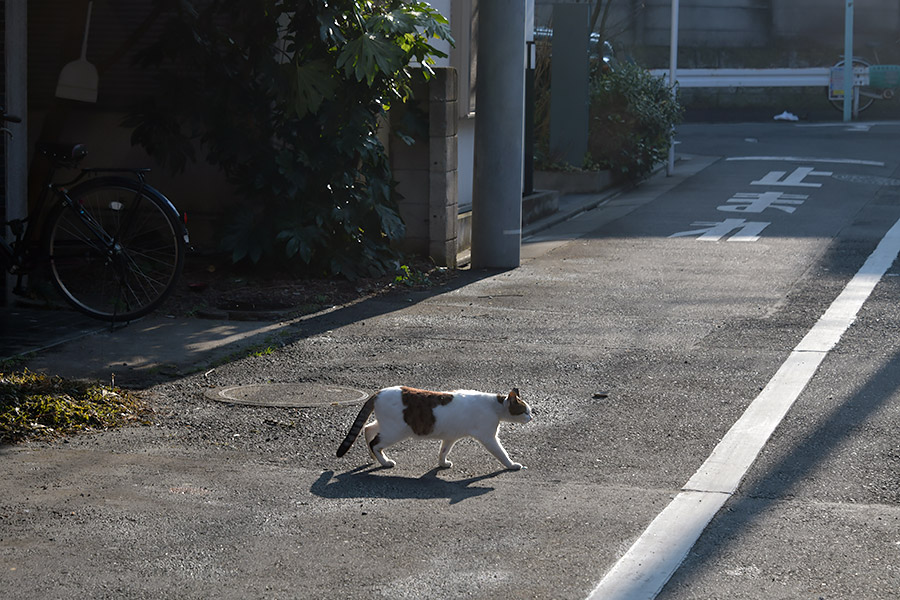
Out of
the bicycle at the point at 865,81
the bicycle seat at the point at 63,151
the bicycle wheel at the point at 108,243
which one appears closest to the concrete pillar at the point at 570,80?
the bicycle wheel at the point at 108,243

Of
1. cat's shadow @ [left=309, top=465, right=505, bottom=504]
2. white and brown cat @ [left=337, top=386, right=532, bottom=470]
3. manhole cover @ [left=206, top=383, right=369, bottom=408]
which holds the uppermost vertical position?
white and brown cat @ [left=337, top=386, right=532, bottom=470]

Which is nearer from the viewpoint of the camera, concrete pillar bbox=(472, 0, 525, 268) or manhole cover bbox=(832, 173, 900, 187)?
concrete pillar bbox=(472, 0, 525, 268)

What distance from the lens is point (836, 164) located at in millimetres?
21609

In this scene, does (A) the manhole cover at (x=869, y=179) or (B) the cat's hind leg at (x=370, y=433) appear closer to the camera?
(B) the cat's hind leg at (x=370, y=433)

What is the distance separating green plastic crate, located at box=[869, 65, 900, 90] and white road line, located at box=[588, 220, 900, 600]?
25.1m

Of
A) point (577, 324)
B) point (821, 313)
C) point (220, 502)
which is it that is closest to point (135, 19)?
point (577, 324)

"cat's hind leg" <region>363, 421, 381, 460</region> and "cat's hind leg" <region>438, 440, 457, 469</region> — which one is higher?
"cat's hind leg" <region>363, 421, 381, 460</region>

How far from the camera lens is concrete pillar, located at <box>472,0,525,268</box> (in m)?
11.3

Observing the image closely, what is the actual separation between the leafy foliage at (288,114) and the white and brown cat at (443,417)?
14.8ft

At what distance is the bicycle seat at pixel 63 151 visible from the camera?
7902mm

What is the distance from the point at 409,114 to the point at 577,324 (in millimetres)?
3367

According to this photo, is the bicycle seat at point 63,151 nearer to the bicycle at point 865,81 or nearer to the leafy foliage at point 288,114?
the leafy foliage at point 288,114

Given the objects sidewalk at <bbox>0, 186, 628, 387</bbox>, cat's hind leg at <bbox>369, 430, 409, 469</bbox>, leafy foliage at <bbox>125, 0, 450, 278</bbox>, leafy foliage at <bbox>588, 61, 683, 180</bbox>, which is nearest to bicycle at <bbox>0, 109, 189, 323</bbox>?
sidewalk at <bbox>0, 186, 628, 387</bbox>

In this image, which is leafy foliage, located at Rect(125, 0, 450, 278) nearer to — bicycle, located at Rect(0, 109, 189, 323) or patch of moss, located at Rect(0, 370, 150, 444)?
bicycle, located at Rect(0, 109, 189, 323)
